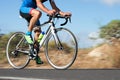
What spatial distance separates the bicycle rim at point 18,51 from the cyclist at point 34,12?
1.49 feet

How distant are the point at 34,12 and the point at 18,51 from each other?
5.11 ft

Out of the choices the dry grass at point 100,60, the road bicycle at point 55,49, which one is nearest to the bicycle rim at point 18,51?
the road bicycle at point 55,49

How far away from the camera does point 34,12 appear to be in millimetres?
9148

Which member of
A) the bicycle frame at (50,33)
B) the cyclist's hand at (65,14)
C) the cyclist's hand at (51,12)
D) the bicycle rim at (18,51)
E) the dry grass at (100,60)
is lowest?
the dry grass at (100,60)

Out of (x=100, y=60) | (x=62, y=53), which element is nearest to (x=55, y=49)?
(x=62, y=53)

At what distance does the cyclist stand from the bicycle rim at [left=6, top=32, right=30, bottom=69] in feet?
1.49

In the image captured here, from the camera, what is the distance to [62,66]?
9023mm

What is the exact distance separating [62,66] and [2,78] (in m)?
1.94

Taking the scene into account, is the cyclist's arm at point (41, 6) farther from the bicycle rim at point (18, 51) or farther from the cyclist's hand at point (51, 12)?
the bicycle rim at point (18, 51)

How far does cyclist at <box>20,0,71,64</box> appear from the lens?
9.00m

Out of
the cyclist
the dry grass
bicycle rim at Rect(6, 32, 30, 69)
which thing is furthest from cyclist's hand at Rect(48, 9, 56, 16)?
the dry grass

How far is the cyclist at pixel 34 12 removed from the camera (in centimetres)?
900

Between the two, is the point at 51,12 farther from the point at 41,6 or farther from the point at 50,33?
the point at 50,33

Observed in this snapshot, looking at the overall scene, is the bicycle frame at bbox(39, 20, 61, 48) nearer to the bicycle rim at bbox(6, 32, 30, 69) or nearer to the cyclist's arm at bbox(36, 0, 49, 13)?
the cyclist's arm at bbox(36, 0, 49, 13)
